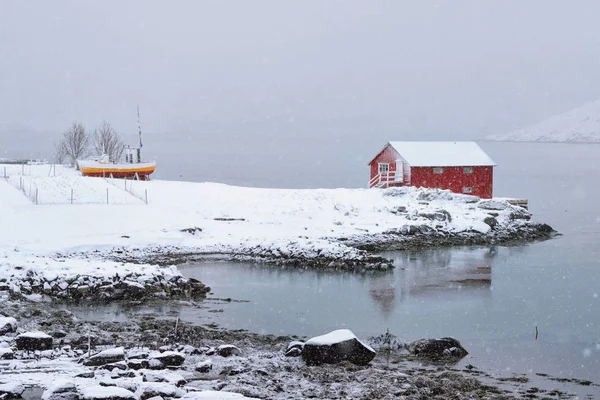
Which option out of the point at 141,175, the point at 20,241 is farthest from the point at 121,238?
the point at 141,175

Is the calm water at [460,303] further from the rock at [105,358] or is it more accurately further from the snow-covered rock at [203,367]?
the rock at [105,358]

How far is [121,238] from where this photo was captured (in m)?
32.0

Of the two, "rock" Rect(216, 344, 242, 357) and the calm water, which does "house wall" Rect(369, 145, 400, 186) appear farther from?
"rock" Rect(216, 344, 242, 357)

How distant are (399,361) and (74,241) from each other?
18737 mm

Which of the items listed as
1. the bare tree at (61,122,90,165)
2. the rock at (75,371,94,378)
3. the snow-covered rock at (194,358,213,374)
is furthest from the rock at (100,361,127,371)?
the bare tree at (61,122,90,165)

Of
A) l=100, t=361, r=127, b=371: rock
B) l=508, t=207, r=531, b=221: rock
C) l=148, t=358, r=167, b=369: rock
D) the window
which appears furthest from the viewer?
the window

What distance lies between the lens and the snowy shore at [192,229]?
2373cm

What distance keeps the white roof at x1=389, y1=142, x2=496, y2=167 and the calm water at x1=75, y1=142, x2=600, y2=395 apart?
1767 centimetres

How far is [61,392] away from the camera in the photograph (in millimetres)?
11203

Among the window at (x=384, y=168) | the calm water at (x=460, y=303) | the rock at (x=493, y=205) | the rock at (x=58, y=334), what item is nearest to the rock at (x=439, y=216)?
the calm water at (x=460, y=303)

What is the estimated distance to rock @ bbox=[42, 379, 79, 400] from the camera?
1112 cm

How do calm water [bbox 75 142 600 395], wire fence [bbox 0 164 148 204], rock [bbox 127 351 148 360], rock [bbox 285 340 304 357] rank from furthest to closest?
1. wire fence [bbox 0 164 148 204]
2. calm water [bbox 75 142 600 395]
3. rock [bbox 285 340 304 357]
4. rock [bbox 127 351 148 360]

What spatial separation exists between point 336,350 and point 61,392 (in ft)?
20.8

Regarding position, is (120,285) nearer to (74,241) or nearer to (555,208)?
(74,241)
